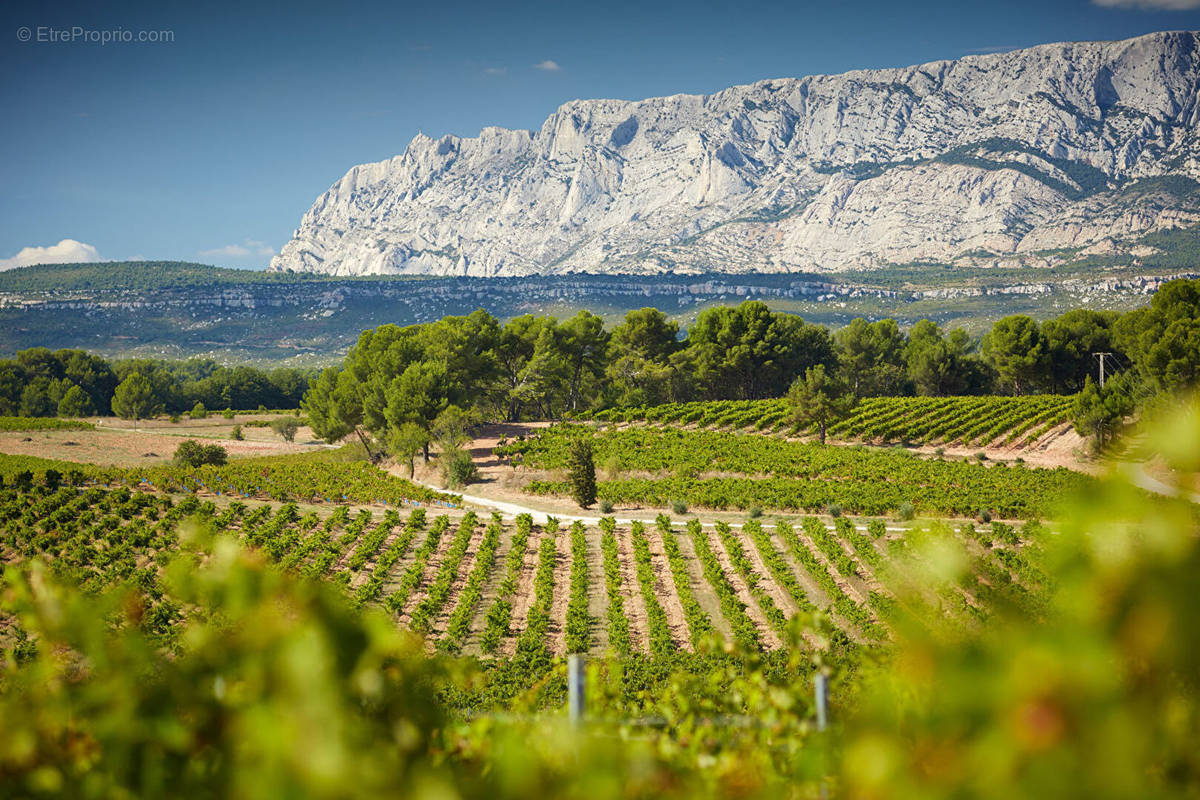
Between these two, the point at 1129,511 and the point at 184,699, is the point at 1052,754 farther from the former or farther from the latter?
the point at 184,699

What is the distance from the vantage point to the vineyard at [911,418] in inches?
1810

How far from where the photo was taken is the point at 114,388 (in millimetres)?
87125

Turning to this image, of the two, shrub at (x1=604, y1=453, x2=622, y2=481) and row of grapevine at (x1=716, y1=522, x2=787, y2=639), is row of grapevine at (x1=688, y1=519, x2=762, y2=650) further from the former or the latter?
shrub at (x1=604, y1=453, x2=622, y2=481)

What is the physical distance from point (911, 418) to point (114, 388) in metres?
84.5

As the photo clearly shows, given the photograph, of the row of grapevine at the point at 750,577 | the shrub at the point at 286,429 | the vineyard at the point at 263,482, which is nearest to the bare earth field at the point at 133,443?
the shrub at the point at 286,429

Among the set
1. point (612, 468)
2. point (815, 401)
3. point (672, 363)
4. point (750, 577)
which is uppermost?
point (672, 363)

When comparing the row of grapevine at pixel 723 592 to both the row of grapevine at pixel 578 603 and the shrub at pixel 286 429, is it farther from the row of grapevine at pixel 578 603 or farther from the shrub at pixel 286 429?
the shrub at pixel 286 429

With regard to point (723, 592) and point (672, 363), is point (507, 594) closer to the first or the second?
point (723, 592)

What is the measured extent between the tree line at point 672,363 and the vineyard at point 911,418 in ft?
15.3

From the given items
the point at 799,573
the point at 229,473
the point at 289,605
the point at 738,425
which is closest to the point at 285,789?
the point at 289,605

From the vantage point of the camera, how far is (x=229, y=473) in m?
37.6

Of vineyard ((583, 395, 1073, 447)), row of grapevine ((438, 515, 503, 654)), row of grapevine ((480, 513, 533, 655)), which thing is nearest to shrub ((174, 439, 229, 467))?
row of grapevine ((438, 515, 503, 654))

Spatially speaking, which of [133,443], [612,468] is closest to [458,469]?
[612,468]

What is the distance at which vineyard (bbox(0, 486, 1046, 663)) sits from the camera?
1875 cm
